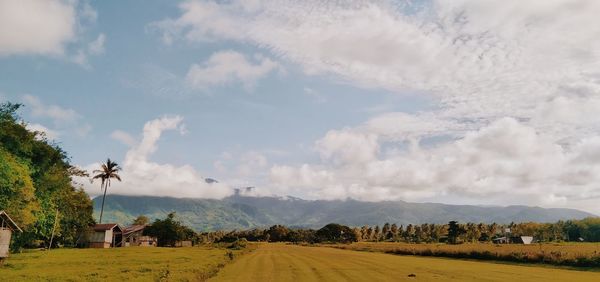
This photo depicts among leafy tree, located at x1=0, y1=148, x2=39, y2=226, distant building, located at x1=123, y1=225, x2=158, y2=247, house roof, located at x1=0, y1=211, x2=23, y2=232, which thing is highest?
leafy tree, located at x1=0, y1=148, x2=39, y2=226

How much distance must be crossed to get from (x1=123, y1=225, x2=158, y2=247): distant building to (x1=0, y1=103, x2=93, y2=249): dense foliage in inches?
908


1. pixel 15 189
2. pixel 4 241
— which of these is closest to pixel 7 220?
pixel 4 241

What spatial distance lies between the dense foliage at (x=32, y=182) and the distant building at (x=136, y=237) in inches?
908

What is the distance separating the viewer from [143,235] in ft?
456

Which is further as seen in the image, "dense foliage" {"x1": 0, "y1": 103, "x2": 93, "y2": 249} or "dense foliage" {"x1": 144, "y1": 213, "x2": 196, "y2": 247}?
"dense foliage" {"x1": 144, "y1": 213, "x2": 196, "y2": 247}

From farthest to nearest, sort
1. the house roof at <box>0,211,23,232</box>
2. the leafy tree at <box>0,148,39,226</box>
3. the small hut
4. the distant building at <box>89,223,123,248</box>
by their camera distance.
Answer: the distant building at <box>89,223,123,248</box>
the leafy tree at <box>0,148,39,226</box>
the house roof at <box>0,211,23,232</box>
the small hut

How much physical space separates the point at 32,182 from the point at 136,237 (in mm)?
76887

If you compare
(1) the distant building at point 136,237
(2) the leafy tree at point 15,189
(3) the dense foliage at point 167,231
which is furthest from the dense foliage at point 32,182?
(3) the dense foliage at point 167,231

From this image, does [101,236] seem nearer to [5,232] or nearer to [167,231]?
[167,231]

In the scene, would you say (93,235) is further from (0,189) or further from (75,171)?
(0,189)

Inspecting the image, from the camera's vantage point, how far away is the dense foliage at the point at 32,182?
5581 centimetres

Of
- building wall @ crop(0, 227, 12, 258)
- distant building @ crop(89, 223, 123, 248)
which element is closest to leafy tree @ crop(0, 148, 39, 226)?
building wall @ crop(0, 227, 12, 258)

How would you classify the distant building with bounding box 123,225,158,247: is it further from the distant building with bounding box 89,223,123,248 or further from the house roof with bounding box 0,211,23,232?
the house roof with bounding box 0,211,23,232

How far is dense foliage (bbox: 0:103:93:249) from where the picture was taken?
55.8 m
